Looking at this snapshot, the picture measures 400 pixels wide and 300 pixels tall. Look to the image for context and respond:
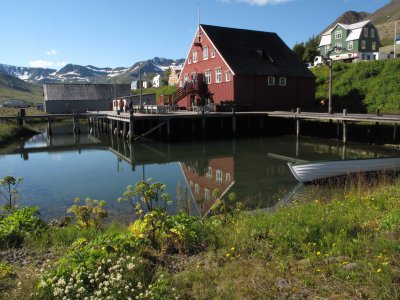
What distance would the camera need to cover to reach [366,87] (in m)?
40.2

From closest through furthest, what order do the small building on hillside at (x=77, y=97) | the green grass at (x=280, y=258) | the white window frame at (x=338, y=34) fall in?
1. the green grass at (x=280, y=258)
2. the small building on hillside at (x=77, y=97)
3. the white window frame at (x=338, y=34)

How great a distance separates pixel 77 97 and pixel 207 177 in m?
45.6

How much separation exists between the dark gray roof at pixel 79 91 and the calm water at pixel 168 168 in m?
26.0

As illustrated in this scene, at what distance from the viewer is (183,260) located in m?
5.82

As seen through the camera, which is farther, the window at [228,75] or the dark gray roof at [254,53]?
the dark gray roof at [254,53]

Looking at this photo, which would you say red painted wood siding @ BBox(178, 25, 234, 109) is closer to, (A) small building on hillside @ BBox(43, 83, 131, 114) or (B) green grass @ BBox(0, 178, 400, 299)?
(A) small building on hillside @ BBox(43, 83, 131, 114)

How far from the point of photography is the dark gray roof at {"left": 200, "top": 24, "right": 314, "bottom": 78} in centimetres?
3791

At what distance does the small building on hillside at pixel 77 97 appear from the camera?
56.8 m

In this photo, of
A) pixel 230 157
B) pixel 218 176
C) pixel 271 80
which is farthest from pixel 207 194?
pixel 271 80

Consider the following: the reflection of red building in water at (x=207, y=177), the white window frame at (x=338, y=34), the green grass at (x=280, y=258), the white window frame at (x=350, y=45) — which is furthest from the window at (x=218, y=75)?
the white window frame at (x=338, y=34)

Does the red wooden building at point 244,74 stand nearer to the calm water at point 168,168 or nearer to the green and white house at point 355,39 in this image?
the calm water at point 168,168

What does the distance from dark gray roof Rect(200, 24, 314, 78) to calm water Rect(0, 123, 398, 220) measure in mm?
9636

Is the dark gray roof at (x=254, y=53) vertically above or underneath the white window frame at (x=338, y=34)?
underneath

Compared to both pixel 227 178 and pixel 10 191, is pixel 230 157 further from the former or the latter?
pixel 10 191
